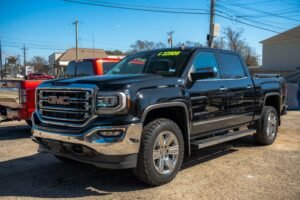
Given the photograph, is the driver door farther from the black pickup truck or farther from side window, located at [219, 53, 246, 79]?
side window, located at [219, 53, 246, 79]

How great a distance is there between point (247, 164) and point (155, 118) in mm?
2016

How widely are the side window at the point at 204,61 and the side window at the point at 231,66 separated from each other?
0.84 ft

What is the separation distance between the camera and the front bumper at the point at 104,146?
4129 mm

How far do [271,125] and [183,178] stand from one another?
11.0 ft

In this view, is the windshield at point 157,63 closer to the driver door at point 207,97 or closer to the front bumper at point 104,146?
the driver door at point 207,97

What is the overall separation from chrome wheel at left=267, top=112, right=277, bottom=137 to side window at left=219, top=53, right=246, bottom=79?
55.3 inches

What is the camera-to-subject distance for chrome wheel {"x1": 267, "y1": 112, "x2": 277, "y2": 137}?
7.44 meters

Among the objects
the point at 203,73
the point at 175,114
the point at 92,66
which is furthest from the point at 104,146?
the point at 92,66

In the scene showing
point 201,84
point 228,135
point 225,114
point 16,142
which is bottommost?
point 16,142

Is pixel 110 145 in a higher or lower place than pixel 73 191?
higher

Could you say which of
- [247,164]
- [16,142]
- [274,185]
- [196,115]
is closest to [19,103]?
[16,142]

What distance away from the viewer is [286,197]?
4.31m

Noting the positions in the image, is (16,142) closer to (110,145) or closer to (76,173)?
(76,173)

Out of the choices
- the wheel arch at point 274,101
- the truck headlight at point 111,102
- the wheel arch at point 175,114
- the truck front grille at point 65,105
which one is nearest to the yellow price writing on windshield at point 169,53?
the wheel arch at point 175,114
